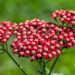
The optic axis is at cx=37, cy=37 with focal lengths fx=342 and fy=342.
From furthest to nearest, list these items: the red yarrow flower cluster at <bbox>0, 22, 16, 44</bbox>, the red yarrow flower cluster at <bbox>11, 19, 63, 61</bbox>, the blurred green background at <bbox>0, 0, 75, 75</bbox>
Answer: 1. the blurred green background at <bbox>0, 0, 75, 75</bbox>
2. the red yarrow flower cluster at <bbox>0, 22, 16, 44</bbox>
3. the red yarrow flower cluster at <bbox>11, 19, 63, 61</bbox>

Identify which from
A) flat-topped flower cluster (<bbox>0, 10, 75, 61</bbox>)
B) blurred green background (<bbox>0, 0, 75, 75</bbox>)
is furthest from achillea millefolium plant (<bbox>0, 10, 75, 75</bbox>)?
blurred green background (<bbox>0, 0, 75, 75</bbox>)

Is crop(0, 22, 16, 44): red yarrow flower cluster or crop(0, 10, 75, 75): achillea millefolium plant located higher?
crop(0, 22, 16, 44): red yarrow flower cluster

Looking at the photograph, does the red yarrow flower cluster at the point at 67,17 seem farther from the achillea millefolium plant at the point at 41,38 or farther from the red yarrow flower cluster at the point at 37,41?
the red yarrow flower cluster at the point at 37,41

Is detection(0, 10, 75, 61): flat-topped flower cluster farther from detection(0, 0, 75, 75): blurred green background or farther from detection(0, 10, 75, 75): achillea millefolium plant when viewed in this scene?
detection(0, 0, 75, 75): blurred green background

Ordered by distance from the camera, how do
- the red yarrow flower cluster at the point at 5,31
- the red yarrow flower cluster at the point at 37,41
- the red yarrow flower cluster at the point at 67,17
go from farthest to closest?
the red yarrow flower cluster at the point at 67,17 < the red yarrow flower cluster at the point at 5,31 < the red yarrow flower cluster at the point at 37,41

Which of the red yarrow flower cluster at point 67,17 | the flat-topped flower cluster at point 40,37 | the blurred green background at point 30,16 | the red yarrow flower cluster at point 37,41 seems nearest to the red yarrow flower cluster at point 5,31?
the flat-topped flower cluster at point 40,37

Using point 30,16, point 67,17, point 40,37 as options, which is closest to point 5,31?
point 40,37
